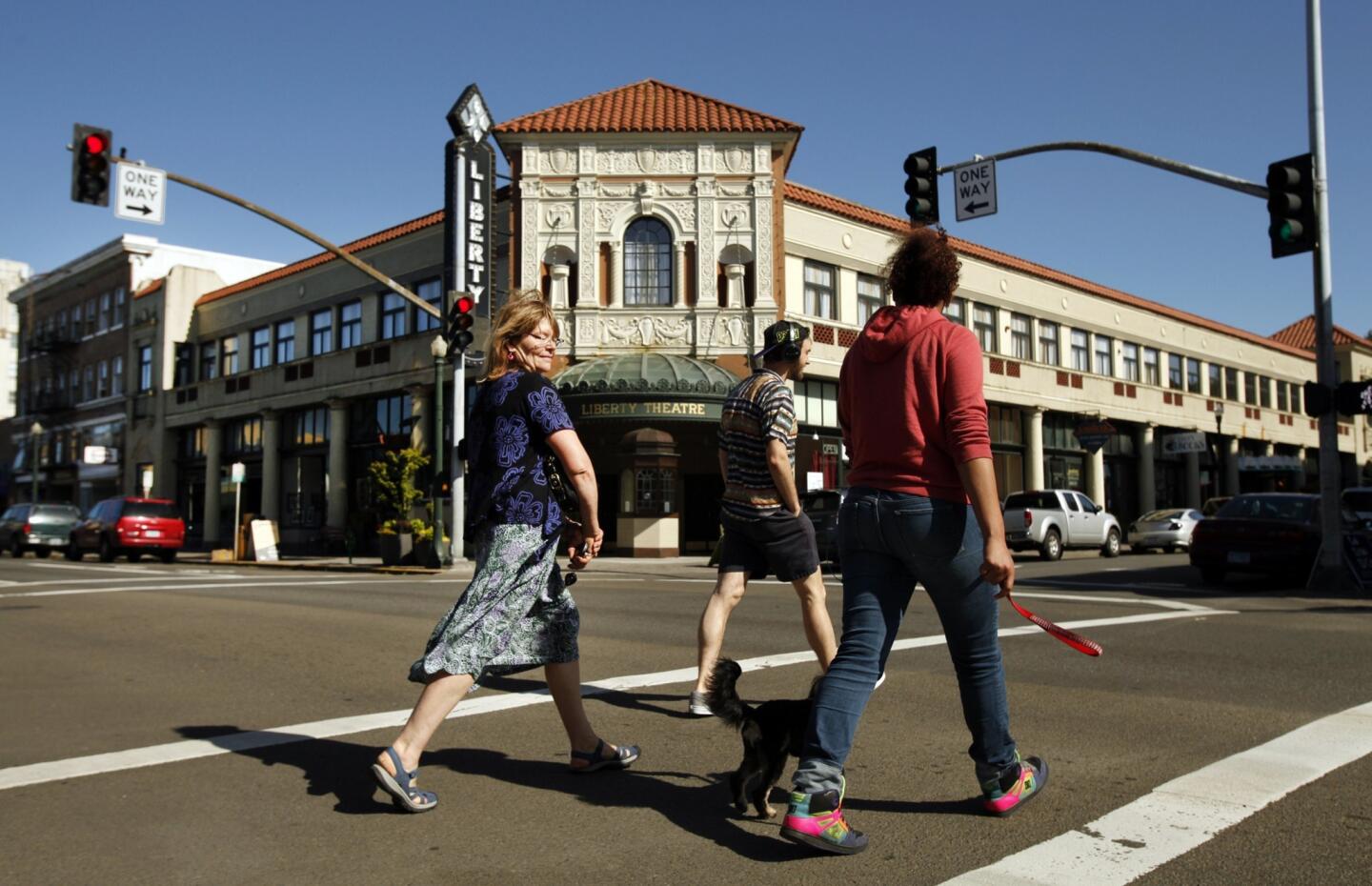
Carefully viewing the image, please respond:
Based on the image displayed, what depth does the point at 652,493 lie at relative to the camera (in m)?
26.8

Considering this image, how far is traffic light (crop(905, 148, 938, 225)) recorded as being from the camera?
611 inches

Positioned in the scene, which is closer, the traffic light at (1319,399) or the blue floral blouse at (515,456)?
the blue floral blouse at (515,456)

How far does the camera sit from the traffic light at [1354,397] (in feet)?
46.1

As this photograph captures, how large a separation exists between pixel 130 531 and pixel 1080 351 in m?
32.2

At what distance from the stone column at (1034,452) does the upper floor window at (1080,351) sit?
12.7ft

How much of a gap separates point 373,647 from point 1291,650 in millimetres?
6640

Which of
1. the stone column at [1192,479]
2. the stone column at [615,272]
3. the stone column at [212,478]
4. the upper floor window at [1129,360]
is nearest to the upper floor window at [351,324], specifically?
the stone column at [212,478]

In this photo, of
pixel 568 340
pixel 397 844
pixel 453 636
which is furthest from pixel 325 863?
pixel 568 340

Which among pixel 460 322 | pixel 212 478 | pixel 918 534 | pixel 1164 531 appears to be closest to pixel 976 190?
pixel 460 322

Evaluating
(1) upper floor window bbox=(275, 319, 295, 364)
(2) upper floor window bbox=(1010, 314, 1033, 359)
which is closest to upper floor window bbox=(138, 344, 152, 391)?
(1) upper floor window bbox=(275, 319, 295, 364)

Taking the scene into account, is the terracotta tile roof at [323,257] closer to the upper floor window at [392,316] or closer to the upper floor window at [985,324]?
the upper floor window at [392,316]

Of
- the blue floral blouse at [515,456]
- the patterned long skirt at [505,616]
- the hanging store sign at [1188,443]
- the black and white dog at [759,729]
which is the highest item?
the hanging store sign at [1188,443]

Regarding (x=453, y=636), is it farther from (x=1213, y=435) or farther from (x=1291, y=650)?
(x=1213, y=435)

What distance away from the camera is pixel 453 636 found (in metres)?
3.88
